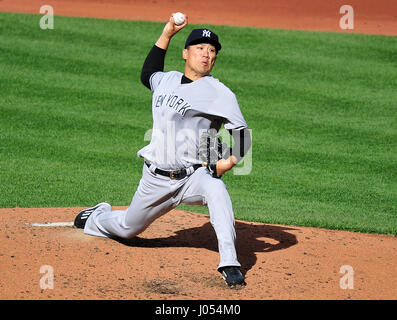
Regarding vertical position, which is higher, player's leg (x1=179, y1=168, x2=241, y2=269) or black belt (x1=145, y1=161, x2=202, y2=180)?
black belt (x1=145, y1=161, x2=202, y2=180)

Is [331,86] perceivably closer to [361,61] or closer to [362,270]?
[361,61]

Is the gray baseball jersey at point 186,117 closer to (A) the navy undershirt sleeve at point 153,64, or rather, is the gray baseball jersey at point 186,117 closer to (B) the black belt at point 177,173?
(B) the black belt at point 177,173

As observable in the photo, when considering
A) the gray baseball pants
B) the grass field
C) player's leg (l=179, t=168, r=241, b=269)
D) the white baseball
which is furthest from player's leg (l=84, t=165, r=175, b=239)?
the grass field

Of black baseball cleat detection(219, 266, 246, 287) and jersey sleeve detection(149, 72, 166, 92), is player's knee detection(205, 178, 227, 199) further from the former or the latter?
jersey sleeve detection(149, 72, 166, 92)

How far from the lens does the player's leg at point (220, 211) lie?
493cm

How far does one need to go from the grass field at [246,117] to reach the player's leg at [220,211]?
1894 millimetres

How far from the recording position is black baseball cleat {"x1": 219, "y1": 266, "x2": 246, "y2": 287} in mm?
4852

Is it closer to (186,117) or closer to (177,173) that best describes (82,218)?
(177,173)

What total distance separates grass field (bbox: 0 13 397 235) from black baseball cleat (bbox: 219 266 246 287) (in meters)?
2.01

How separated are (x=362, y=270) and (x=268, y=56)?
7.14 meters

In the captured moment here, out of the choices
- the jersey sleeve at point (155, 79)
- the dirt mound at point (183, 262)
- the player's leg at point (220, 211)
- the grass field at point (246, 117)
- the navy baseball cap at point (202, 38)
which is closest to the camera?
the dirt mound at point (183, 262)

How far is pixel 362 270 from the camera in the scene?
541 centimetres

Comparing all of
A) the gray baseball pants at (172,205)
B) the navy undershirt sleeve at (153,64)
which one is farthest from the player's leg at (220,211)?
the navy undershirt sleeve at (153,64)

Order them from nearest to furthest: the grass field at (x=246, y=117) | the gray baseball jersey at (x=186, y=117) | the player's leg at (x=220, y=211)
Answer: the player's leg at (x=220, y=211)
the gray baseball jersey at (x=186, y=117)
the grass field at (x=246, y=117)
